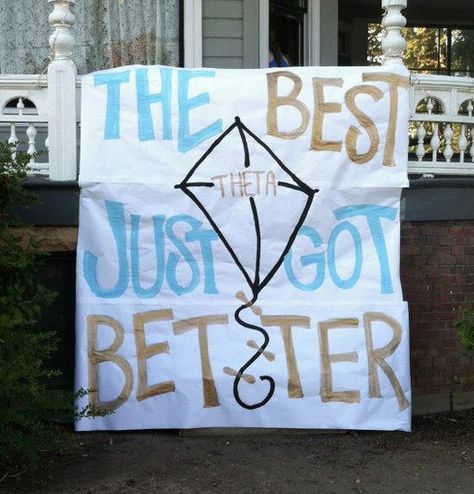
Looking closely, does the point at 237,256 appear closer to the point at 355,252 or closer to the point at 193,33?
the point at 355,252

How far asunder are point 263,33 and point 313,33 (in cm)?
71

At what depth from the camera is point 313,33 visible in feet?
31.0

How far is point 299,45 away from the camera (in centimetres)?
955

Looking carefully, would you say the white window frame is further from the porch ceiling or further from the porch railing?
the porch railing

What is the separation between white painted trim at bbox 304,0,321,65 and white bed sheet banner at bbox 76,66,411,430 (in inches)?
133

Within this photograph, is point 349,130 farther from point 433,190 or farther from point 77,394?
point 77,394

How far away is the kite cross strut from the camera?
19.8 ft

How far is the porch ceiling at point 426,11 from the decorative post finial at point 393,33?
5.23 meters

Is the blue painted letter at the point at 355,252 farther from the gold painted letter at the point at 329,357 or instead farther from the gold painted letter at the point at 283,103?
the gold painted letter at the point at 283,103

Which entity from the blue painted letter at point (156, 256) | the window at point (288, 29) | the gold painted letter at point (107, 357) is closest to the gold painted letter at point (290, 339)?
the blue painted letter at point (156, 256)

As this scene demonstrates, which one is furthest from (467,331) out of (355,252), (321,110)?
(321,110)

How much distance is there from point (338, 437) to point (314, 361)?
54 cm

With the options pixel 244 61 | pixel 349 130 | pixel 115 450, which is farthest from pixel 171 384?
pixel 244 61

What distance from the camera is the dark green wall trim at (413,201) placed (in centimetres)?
620
